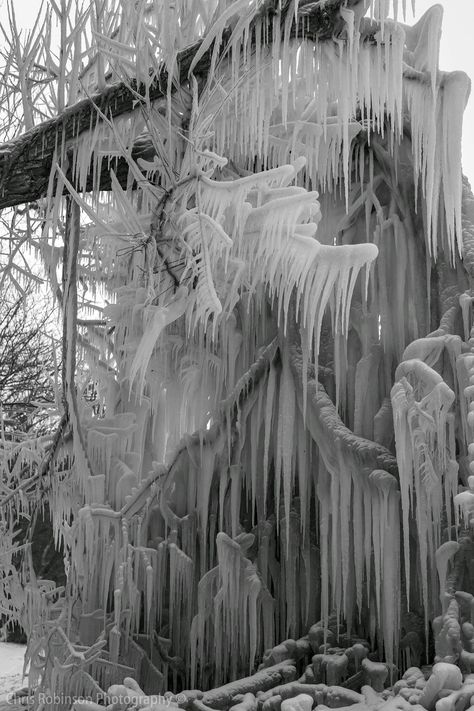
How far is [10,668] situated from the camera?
1029 cm

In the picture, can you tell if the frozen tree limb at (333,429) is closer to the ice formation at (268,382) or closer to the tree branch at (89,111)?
the ice formation at (268,382)

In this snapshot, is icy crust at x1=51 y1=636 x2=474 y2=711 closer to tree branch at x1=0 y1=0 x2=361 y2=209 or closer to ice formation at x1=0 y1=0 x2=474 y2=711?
ice formation at x1=0 y1=0 x2=474 y2=711


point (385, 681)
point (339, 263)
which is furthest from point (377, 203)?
point (385, 681)

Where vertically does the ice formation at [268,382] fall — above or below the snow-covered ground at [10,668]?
above

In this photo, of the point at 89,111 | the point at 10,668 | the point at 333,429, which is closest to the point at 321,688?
the point at 333,429

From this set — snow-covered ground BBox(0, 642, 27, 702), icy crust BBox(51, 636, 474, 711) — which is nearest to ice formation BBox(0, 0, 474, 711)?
icy crust BBox(51, 636, 474, 711)

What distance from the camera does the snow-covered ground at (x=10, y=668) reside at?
28.5 ft

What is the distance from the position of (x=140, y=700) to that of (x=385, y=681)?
1.64 m

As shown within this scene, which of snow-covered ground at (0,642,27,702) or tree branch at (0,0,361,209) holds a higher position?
tree branch at (0,0,361,209)

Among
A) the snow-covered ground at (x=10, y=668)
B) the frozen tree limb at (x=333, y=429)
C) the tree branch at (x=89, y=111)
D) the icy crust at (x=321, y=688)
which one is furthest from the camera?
the snow-covered ground at (x=10, y=668)

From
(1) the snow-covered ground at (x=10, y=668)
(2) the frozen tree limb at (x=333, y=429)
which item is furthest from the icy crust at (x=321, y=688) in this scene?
(1) the snow-covered ground at (x=10, y=668)

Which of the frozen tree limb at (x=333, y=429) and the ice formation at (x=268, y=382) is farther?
the frozen tree limb at (x=333, y=429)

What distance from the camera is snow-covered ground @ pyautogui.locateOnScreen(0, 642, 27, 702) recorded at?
8.70 metres

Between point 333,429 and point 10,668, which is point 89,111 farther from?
point 10,668
